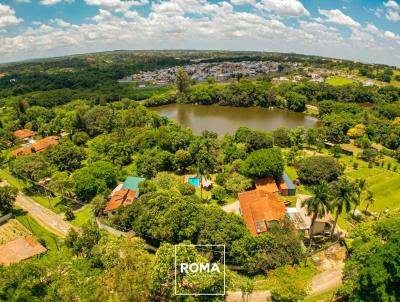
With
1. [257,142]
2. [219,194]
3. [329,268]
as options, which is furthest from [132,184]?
[329,268]

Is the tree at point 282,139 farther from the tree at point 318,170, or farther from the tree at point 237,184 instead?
the tree at point 237,184

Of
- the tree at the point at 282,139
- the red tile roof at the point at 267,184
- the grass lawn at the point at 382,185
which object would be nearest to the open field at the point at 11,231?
the red tile roof at the point at 267,184

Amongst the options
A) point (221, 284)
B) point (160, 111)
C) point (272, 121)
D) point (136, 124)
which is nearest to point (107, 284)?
point (221, 284)

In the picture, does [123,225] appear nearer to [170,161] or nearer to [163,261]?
[163,261]

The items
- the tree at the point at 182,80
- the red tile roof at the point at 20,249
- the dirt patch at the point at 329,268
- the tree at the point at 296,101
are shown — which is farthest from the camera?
the tree at the point at 182,80

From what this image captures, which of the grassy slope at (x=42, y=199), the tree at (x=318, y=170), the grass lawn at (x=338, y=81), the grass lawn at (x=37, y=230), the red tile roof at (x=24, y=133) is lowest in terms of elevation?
the grass lawn at (x=37, y=230)

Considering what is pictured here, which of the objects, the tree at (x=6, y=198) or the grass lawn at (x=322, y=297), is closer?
the grass lawn at (x=322, y=297)

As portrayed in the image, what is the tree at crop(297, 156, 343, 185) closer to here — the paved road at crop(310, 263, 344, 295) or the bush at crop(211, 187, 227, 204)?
the bush at crop(211, 187, 227, 204)

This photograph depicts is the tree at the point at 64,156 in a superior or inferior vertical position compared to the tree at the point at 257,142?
inferior
